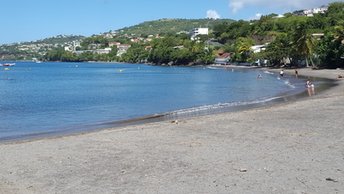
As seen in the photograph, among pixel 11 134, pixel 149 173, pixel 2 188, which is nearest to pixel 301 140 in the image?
pixel 149 173

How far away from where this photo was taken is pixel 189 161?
A: 587 inches

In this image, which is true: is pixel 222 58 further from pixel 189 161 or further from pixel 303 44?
pixel 189 161

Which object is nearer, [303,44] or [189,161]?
[189,161]

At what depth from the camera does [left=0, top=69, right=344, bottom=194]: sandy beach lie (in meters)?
11.9

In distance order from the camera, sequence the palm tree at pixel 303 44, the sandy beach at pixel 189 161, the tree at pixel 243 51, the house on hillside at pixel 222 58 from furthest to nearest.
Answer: the house on hillside at pixel 222 58 → the tree at pixel 243 51 → the palm tree at pixel 303 44 → the sandy beach at pixel 189 161

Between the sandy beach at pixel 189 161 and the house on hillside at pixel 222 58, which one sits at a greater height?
the sandy beach at pixel 189 161

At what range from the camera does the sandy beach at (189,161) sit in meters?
11.9

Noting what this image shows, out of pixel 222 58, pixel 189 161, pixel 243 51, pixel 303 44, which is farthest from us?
pixel 222 58

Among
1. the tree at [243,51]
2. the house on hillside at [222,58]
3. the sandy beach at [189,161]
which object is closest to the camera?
the sandy beach at [189,161]

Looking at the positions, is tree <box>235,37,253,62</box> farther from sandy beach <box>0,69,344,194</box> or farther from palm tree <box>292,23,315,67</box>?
sandy beach <box>0,69,344,194</box>

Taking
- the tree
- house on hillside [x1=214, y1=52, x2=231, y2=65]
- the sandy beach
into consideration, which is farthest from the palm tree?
the sandy beach

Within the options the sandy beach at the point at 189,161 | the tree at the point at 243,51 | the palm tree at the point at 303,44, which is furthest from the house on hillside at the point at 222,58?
the sandy beach at the point at 189,161

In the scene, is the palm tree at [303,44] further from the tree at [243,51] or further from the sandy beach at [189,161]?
the sandy beach at [189,161]

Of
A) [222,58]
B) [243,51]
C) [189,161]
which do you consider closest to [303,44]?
[243,51]
